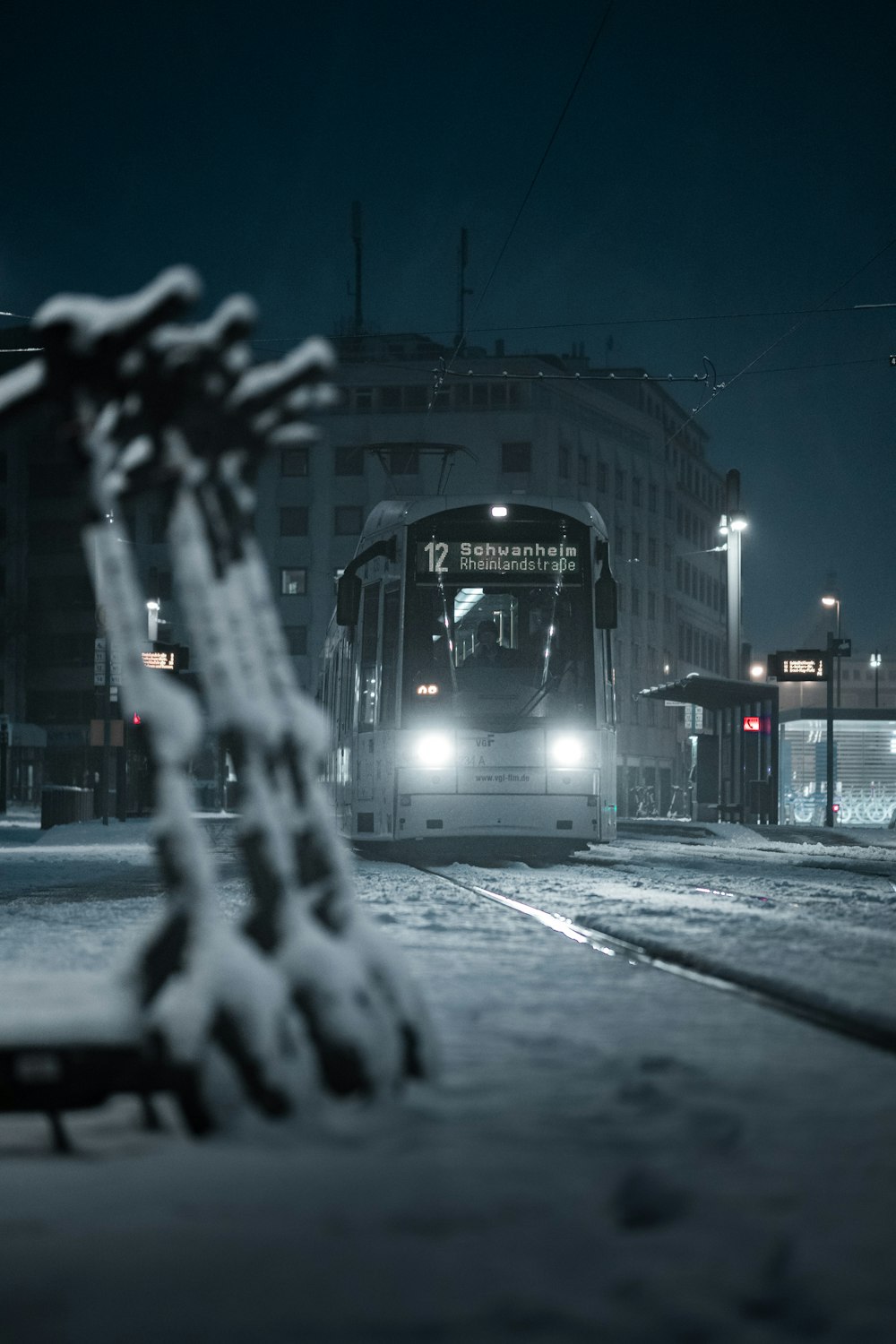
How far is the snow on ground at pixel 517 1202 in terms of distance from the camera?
3.06 meters

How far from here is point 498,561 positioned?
20359mm

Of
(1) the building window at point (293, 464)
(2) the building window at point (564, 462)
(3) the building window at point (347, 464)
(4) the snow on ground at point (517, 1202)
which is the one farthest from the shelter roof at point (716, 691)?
(1) the building window at point (293, 464)

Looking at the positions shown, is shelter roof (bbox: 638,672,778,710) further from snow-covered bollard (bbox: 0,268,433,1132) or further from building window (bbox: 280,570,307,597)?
building window (bbox: 280,570,307,597)

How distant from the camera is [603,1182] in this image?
398 centimetres

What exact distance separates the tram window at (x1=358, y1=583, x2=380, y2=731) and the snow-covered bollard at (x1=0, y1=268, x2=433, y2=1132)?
16.1 meters

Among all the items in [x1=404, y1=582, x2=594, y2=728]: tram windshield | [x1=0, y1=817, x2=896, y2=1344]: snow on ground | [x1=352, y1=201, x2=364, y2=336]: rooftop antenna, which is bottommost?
[x1=0, y1=817, x2=896, y2=1344]: snow on ground

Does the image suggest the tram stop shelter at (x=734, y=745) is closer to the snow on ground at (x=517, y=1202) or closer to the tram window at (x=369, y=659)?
the tram window at (x=369, y=659)

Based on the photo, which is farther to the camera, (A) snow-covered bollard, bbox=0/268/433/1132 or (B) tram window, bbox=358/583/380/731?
(B) tram window, bbox=358/583/380/731

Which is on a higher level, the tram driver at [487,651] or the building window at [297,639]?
the building window at [297,639]

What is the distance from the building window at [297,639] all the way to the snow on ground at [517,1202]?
75.6 meters

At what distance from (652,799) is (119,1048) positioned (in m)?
77.3

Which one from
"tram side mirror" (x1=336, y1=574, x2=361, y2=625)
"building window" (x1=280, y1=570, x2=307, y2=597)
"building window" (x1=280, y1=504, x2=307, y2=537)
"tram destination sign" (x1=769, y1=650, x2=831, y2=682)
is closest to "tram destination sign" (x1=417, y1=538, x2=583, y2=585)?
"tram side mirror" (x1=336, y1=574, x2=361, y2=625)

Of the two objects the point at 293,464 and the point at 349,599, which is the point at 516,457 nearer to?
the point at 293,464

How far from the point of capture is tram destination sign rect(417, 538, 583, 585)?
2031cm
